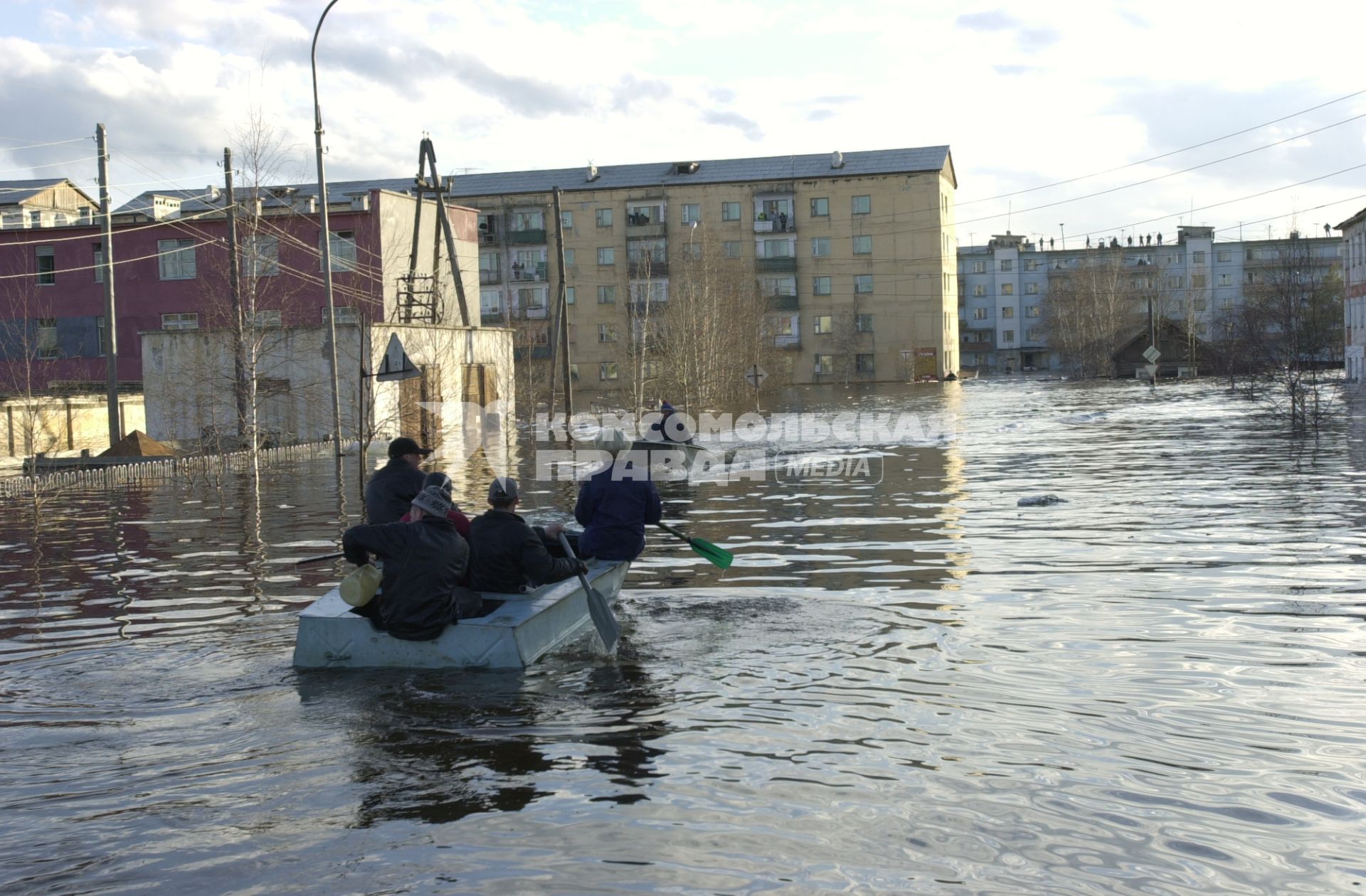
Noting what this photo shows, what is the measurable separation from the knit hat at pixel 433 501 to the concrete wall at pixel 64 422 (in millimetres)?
29070

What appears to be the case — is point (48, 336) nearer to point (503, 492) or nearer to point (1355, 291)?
point (503, 492)

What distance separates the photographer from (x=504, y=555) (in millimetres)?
9938

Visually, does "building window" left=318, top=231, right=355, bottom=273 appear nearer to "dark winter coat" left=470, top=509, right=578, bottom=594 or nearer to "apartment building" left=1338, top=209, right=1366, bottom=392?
"dark winter coat" left=470, top=509, right=578, bottom=594

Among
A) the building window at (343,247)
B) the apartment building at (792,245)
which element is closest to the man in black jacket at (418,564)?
the building window at (343,247)

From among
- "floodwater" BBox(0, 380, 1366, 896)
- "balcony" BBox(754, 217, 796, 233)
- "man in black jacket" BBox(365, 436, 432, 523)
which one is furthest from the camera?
"balcony" BBox(754, 217, 796, 233)

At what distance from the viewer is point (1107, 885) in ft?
17.4

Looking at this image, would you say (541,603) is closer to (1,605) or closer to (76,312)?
(1,605)

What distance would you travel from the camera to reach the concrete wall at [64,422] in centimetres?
3731

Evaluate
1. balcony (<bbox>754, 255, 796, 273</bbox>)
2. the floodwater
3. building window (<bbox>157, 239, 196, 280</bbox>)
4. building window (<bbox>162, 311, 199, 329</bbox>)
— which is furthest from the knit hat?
balcony (<bbox>754, 255, 796, 273</bbox>)

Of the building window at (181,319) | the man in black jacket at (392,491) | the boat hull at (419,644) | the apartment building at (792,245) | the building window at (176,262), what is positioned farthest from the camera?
the apartment building at (792,245)

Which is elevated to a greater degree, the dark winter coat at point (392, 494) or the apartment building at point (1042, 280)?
the apartment building at point (1042, 280)

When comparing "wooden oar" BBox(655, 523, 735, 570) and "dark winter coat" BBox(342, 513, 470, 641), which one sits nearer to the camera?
"dark winter coat" BBox(342, 513, 470, 641)

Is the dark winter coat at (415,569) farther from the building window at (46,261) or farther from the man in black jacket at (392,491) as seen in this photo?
the building window at (46,261)

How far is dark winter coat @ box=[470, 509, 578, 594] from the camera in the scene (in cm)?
991
